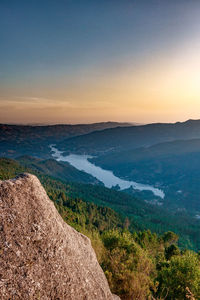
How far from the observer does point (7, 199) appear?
465 inches

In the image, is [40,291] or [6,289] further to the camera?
[40,291]

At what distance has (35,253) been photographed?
37.9 ft

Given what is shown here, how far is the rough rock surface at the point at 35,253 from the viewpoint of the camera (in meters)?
10.6

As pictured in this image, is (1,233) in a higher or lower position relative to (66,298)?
higher

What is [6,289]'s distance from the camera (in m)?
10.1

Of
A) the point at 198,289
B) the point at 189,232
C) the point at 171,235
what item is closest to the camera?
the point at 198,289

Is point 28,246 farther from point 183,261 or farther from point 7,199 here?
point 183,261

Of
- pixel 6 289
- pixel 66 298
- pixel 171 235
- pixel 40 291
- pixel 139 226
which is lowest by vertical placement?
pixel 139 226

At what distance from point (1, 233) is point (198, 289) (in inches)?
1054

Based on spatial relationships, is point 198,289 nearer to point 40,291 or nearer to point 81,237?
point 81,237

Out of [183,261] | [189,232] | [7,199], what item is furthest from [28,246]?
[189,232]

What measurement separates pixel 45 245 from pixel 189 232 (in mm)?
186940

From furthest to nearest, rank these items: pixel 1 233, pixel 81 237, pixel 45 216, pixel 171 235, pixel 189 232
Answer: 1. pixel 189 232
2. pixel 171 235
3. pixel 81 237
4. pixel 45 216
5. pixel 1 233

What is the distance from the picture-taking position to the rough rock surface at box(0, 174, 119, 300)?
10648 millimetres
